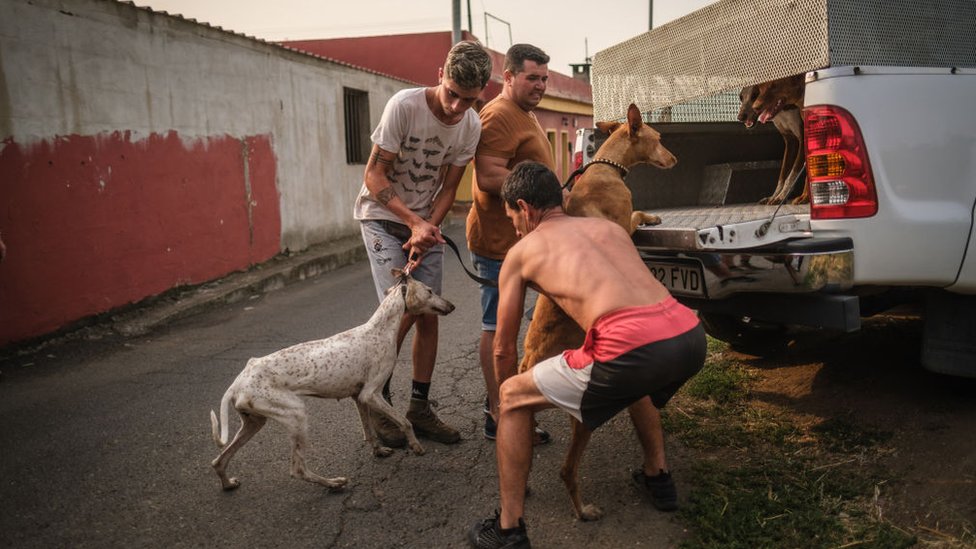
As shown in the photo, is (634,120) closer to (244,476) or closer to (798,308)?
(798,308)

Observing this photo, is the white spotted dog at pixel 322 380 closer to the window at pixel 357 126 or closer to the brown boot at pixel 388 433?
the brown boot at pixel 388 433

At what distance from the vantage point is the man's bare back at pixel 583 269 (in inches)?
102

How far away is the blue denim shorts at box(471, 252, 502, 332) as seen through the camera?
3898mm

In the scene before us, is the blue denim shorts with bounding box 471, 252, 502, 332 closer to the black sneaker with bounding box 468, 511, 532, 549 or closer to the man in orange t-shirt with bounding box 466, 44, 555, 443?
the man in orange t-shirt with bounding box 466, 44, 555, 443

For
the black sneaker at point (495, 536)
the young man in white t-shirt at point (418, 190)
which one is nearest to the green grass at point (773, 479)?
the black sneaker at point (495, 536)

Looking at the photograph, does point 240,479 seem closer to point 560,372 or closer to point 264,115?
point 560,372

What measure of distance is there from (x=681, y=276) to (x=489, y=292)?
0.99 meters

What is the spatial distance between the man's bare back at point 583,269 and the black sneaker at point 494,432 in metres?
1.30

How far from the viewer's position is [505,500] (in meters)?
2.69

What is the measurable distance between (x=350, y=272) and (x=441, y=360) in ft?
16.6

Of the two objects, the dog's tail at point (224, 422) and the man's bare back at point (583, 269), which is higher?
the man's bare back at point (583, 269)

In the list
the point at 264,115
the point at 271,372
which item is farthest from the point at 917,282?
the point at 264,115

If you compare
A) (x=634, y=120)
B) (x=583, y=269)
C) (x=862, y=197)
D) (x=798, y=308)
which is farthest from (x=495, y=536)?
(x=634, y=120)

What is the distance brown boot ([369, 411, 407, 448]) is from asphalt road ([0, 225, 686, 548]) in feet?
0.38
